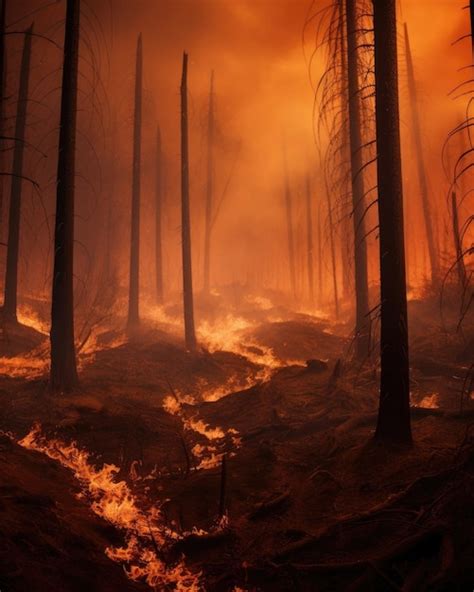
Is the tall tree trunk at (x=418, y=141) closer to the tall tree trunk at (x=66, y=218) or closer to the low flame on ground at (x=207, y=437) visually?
the low flame on ground at (x=207, y=437)

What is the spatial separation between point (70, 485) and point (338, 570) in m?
4.43

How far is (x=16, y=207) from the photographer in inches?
742

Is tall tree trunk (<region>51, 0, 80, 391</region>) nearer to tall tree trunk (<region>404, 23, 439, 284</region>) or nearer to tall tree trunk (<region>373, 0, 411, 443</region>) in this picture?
tall tree trunk (<region>373, 0, 411, 443</region>)

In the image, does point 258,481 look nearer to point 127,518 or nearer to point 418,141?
point 127,518

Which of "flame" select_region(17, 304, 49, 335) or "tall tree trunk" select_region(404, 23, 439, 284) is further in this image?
"tall tree trunk" select_region(404, 23, 439, 284)

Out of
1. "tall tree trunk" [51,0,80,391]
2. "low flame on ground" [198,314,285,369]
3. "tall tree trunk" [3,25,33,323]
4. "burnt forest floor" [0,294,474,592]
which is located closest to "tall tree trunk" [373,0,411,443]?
"burnt forest floor" [0,294,474,592]

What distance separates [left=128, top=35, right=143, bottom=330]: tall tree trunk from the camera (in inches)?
895

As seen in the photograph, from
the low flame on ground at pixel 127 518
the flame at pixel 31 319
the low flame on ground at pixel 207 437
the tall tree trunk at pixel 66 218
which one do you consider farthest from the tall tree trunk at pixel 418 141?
the low flame on ground at pixel 127 518

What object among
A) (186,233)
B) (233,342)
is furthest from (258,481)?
(186,233)

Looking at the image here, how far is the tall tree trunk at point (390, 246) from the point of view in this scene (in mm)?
6348

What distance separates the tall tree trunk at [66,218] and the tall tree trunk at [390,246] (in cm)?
826

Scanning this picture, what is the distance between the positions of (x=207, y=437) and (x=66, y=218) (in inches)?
276

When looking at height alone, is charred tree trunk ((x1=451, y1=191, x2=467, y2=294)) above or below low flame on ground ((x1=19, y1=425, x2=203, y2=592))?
above

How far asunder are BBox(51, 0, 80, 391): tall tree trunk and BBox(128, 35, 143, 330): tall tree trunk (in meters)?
11.3
